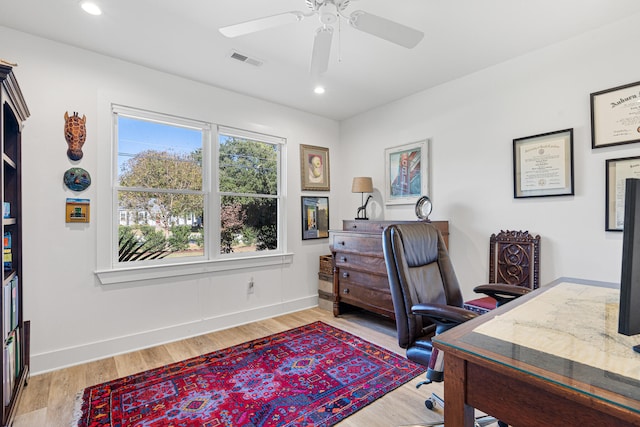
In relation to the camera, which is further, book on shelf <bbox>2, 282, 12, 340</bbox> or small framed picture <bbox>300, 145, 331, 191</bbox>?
small framed picture <bbox>300, 145, 331, 191</bbox>

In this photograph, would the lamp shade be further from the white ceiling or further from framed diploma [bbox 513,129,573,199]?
framed diploma [bbox 513,129,573,199]

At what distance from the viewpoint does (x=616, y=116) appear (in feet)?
7.29

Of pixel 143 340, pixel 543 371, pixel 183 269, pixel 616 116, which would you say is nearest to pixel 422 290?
pixel 543 371

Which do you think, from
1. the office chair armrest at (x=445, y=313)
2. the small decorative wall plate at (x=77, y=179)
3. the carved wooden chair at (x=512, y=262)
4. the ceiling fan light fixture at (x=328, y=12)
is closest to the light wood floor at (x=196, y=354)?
the office chair armrest at (x=445, y=313)

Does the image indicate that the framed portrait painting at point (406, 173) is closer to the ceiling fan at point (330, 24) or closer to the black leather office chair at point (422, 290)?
the black leather office chair at point (422, 290)

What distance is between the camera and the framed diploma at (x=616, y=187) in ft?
7.11

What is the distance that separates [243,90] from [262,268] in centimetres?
209

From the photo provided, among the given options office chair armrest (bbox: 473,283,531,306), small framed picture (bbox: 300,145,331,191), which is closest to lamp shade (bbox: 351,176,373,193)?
small framed picture (bbox: 300,145,331,191)

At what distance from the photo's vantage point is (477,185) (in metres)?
3.00

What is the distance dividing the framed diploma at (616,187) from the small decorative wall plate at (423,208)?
136cm

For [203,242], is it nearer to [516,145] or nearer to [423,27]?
[423,27]

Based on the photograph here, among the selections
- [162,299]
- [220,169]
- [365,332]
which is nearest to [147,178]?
[220,169]

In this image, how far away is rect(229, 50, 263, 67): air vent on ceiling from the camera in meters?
2.68

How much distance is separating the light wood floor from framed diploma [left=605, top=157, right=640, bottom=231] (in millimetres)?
1762
